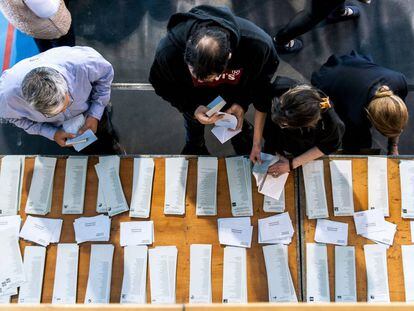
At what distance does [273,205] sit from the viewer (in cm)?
230

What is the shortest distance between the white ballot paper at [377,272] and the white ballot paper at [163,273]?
3.65 ft

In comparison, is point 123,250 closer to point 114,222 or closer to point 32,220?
point 114,222

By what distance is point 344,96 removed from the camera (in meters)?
2.41

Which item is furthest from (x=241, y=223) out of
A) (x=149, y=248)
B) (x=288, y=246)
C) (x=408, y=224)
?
(x=408, y=224)

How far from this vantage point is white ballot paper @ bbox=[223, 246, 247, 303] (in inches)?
85.8

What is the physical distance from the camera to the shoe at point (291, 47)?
131 inches

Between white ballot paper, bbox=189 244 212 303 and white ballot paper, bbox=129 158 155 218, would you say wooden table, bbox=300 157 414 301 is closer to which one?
white ballot paper, bbox=189 244 212 303

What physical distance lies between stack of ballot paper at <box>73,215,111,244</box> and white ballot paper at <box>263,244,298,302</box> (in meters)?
0.94

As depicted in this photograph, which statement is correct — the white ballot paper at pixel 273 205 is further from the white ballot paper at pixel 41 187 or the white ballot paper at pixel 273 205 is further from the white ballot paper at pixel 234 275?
the white ballot paper at pixel 41 187

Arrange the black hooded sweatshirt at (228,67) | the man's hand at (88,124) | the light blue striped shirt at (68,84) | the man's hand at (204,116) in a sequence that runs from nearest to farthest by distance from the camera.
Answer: the black hooded sweatshirt at (228,67)
the light blue striped shirt at (68,84)
the man's hand at (204,116)
the man's hand at (88,124)

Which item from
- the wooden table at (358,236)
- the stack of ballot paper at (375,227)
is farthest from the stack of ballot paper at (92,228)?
the stack of ballot paper at (375,227)

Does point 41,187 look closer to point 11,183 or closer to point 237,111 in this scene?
point 11,183

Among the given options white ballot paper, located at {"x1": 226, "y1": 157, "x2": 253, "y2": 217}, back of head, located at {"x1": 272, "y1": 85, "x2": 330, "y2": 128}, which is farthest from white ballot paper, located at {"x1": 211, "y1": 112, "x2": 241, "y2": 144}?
back of head, located at {"x1": 272, "y1": 85, "x2": 330, "y2": 128}

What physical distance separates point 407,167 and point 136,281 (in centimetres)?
176
